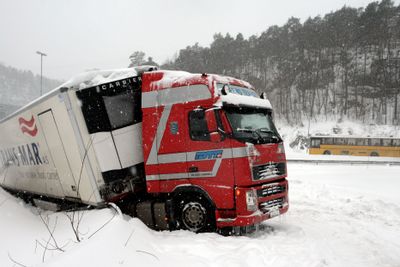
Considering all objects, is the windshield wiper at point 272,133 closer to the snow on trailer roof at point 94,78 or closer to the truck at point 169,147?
the truck at point 169,147

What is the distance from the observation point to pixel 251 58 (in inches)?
2736

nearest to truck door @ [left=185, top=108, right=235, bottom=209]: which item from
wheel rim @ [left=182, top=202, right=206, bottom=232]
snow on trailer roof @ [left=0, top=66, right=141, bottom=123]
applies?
wheel rim @ [left=182, top=202, right=206, bottom=232]

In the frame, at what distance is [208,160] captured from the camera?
6152 millimetres

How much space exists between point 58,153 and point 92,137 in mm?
1467

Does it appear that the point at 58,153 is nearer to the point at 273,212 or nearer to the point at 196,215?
the point at 196,215

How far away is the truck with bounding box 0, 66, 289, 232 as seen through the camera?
19.6ft

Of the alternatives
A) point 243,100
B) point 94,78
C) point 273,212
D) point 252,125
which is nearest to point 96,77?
point 94,78

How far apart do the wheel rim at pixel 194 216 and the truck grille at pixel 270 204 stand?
110 cm

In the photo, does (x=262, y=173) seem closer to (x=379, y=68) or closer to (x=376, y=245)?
(x=376, y=245)

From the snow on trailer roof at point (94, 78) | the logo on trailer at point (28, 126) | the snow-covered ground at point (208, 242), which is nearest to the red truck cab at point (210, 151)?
the snow on trailer roof at point (94, 78)

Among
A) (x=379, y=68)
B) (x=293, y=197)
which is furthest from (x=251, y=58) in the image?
(x=293, y=197)

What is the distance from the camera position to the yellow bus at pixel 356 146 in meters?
31.9

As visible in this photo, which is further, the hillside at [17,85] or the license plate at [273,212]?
the hillside at [17,85]

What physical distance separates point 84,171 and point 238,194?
329cm
